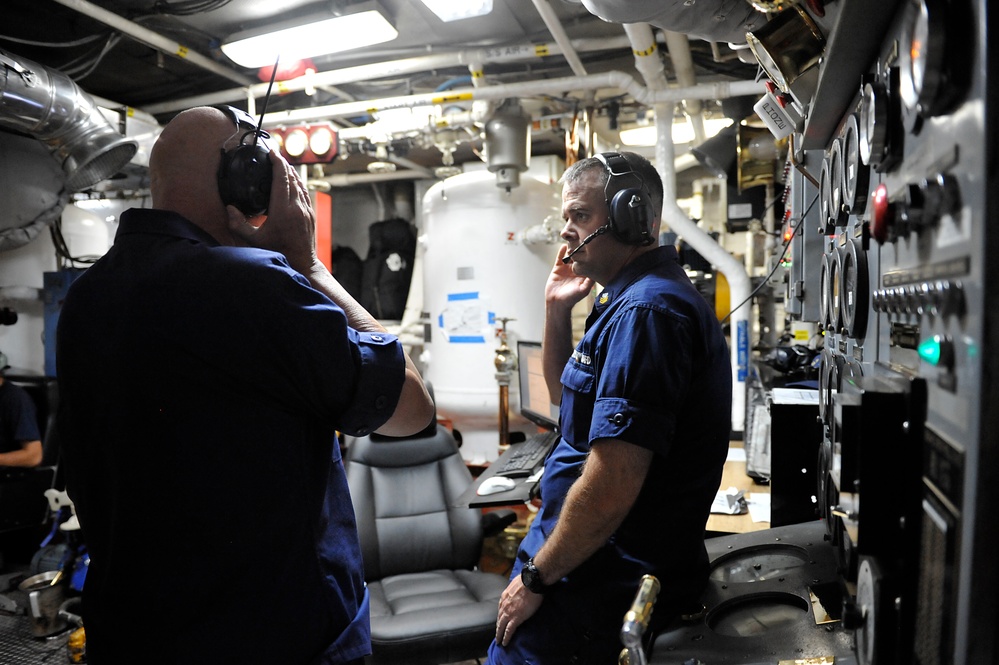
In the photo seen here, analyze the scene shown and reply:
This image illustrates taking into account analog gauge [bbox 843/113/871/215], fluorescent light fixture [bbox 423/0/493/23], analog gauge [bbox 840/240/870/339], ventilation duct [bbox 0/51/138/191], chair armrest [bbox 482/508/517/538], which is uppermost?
fluorescent light fixture [bbox 423/0/493/23]

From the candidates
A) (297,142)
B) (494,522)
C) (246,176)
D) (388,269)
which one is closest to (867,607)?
(246,176)

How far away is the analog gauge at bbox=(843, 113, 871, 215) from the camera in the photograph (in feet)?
2.59

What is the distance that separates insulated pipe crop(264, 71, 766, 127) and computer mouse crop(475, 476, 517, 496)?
5.75 feet

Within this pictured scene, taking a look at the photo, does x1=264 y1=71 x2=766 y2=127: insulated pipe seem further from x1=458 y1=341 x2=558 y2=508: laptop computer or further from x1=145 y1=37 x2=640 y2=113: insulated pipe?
x1=458 y1=341 x2=558 y2=508: laptop computer

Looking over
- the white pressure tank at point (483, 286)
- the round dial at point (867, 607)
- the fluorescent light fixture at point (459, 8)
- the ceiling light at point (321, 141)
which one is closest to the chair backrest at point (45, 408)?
the ceiling light at point (321, 141)

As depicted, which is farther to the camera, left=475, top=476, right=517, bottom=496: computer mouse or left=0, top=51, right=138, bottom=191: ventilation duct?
left=0, top=51, right=138, bottom=191: ventilation duct

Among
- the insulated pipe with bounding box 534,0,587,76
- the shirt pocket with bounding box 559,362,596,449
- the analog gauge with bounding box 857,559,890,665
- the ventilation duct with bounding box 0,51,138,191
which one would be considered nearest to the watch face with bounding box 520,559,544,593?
the shirt pocket with bounding box 559,362,596,449

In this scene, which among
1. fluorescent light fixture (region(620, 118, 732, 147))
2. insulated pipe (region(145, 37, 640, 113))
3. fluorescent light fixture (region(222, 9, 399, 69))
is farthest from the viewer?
fluorescent light fixture (region(620, 118, 732, 147))

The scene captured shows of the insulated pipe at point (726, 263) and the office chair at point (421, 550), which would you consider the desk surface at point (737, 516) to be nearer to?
the insulated pipe at point (726, 263)

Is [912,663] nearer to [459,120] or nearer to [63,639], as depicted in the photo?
[459,120]

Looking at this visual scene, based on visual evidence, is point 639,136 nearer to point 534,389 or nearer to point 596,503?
point 534,389

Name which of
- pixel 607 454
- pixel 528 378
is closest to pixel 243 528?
pixel 607 454

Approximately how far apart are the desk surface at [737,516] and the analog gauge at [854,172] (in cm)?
87

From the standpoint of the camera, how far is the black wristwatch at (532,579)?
1169 millimetres
